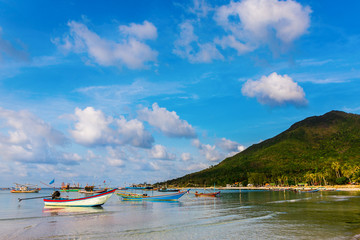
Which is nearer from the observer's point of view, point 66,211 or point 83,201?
point 66,211

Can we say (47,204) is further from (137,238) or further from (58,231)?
(137,238)

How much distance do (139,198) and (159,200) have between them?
296 inches

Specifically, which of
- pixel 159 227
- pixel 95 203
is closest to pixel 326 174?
pixel 95 203

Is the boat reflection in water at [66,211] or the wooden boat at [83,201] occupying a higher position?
the wooden boat at [83,201]

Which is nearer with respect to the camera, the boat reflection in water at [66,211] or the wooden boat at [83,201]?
the boat reflection in water at [66,211]

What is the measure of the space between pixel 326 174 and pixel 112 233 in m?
154

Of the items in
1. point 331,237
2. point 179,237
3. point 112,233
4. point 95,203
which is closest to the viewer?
point 331,237

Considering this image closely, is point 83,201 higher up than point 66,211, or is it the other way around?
point 83,201

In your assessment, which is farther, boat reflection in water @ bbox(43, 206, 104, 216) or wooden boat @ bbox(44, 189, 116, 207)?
wooden boat @ bbox(44, 189, 116, 207)

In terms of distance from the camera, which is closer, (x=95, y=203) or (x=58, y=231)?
(x=58, y=231)

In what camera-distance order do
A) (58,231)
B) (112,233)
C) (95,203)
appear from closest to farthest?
(112,233) < (58,231) < (95,203)

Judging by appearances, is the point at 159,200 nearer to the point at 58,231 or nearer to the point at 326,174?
the point at 58,231

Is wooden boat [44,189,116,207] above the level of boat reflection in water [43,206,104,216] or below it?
above

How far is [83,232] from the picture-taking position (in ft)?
86.2
